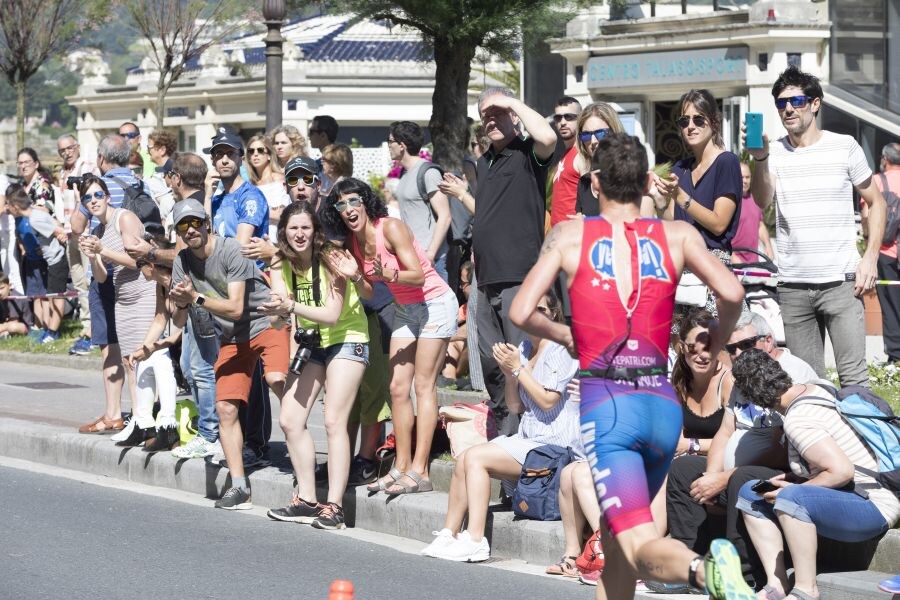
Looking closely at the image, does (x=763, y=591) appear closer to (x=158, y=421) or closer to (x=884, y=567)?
(x=884, y=567)

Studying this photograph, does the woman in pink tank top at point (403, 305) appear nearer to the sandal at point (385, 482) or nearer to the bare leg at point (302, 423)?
the sandal at point (385, 482)

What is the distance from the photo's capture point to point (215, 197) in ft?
37.3

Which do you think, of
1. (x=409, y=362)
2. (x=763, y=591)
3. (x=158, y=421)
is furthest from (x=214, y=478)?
(x=763, y=591)

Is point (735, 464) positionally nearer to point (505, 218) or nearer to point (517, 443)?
point (517, 443)

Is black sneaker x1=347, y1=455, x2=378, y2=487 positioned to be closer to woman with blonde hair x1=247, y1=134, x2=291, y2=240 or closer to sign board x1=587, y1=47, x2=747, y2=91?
woman with blonde hair x1=247, y1=134, x2=291, y2=240

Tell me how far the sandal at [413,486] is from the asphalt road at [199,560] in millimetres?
295

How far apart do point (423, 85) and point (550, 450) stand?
3883 cm

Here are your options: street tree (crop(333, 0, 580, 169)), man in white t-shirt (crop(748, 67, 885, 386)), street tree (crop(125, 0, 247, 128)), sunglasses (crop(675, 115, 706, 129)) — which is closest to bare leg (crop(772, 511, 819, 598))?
man in white t-shirt (crop(748, 67, 885, 386))

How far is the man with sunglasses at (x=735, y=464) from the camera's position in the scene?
7375 mm

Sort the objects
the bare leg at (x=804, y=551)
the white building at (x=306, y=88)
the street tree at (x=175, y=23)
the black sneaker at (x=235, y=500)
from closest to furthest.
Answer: the bare leg at (x=804, y=551)
the black sneaker at (x=235, y=500)
the street tree at (x=175, y=23)
the white building at (x=306, y=88)

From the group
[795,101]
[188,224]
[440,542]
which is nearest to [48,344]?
[188,224]

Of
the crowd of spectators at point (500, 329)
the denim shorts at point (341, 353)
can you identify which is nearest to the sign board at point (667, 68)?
the crowd of spectators at point (500, 329)

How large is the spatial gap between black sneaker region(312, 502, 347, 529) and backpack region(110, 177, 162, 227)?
382 centimetres

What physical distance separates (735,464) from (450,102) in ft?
41.5
